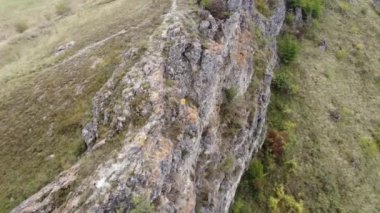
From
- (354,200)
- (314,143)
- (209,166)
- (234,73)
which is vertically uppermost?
(234,73)

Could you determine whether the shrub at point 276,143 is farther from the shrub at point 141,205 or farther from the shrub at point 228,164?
the shrub at point 141,205

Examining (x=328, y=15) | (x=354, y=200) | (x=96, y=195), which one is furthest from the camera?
(x=328, y=15)

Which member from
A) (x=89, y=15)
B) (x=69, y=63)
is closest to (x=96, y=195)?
(x=69, y=63)

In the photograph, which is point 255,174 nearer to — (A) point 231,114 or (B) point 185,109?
(A) point 231,114

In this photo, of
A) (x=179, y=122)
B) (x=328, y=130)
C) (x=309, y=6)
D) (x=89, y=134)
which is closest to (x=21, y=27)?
(x=89, y=134)

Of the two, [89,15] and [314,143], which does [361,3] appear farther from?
[89,15]
